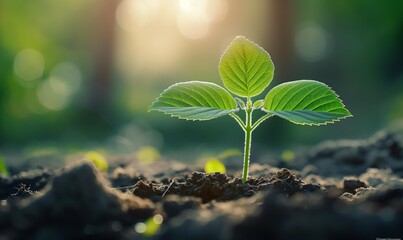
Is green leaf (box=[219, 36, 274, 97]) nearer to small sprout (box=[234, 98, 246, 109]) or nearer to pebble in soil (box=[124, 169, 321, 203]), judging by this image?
small sprout (box=[234, 98, 246, 109])

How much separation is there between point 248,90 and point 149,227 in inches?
36.3

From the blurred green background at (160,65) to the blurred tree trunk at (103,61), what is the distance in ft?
0.10

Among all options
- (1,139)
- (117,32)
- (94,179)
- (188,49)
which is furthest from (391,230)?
(188,49)

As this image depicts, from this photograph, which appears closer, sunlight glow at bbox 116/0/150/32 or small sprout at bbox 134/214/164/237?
small sprout at bbox 134/214/164/237

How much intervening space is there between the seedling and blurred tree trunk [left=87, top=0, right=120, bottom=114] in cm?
1097

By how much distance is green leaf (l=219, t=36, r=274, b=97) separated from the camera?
2240 millimetres

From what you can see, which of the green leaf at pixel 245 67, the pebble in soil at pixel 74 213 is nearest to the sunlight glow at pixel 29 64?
the green leaf at pixel 245 67

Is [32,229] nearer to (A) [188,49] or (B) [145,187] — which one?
(B) [145,187]

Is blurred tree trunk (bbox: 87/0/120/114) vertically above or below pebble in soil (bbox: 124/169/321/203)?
above

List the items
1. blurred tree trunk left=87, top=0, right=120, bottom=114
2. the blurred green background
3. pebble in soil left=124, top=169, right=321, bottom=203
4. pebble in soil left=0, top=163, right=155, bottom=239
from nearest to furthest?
pebble in soil left=0, top=163, right=155, bottom=239 → pebble in soil left=124, top=169, right=321, bottom=203 → the blurred green background → blurred tree trunk left=87, top=0, right=120, bottom=114

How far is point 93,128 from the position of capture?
40.6ft

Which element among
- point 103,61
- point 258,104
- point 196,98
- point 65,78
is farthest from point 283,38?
point 196,98

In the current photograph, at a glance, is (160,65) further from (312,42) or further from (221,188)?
(221,188)

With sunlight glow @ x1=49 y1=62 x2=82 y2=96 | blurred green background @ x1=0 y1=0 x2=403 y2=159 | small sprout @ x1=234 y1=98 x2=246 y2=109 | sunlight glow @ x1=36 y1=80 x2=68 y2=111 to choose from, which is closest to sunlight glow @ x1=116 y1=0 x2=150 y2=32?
blurred green background @ x1=0 y1=0 x2=403 y2=159
